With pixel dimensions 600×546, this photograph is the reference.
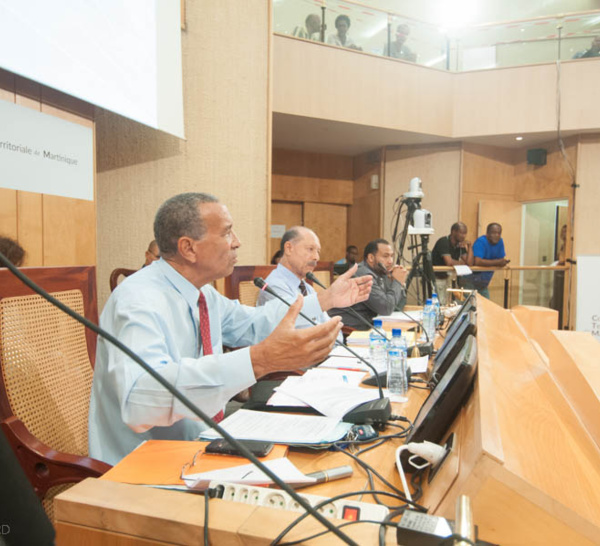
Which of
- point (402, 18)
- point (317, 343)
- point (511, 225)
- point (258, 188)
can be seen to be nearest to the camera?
point (317, 343)

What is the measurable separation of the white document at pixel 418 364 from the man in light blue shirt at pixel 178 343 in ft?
0.99

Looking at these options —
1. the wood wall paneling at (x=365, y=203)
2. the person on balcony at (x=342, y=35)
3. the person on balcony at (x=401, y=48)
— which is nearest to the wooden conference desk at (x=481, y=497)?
the person on balcony at (x=342, y=35)

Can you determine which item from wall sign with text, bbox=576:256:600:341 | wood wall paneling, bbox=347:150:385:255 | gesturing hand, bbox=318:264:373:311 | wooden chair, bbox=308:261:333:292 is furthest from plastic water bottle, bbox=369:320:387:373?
wood wall paneling, bbox=347:150:385:255

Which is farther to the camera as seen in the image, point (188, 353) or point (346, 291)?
point (346, 291)

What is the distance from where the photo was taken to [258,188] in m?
3.40

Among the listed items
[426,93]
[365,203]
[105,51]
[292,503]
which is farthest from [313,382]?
[365,203]

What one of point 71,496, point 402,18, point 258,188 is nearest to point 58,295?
point 71,496

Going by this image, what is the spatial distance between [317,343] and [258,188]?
2607mm

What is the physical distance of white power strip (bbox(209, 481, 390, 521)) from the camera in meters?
0.62

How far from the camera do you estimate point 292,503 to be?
2.14ft

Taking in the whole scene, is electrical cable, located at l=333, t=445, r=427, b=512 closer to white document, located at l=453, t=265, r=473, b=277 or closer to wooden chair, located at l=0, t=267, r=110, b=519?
wooden chair, located at l=0, t=267, r=110, b=519

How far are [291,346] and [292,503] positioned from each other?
0.32 meters

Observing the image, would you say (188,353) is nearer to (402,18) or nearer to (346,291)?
(346,291)

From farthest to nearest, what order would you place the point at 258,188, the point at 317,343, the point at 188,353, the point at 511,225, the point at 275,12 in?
the point at 511,225, the point at 275,12, the point at 258,188, the point at 188,353, the point at 317,343
